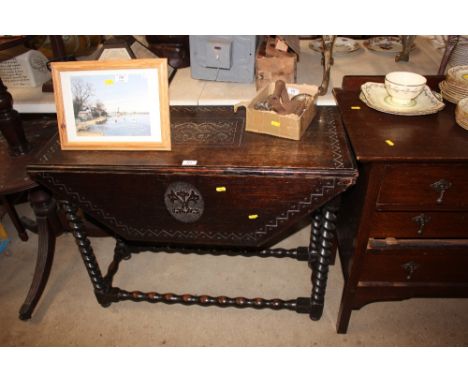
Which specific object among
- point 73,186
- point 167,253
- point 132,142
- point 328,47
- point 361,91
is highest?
point 328,47

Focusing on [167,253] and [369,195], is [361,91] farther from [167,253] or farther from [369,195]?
[167,253]

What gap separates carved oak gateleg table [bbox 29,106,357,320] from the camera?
1.55 metres

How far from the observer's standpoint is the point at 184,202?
1.66m

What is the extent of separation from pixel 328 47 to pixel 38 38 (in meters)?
1.86

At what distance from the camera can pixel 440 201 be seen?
153 cm

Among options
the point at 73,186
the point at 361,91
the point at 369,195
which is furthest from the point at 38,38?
the point at 369,195

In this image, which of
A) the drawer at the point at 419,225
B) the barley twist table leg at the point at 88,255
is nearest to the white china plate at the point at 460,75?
the drawer at the point at 419,225

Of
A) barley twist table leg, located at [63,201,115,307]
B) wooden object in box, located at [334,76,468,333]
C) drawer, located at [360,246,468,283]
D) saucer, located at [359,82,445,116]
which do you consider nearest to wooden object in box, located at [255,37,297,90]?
wooden object in box, located at [334,76,468,333]

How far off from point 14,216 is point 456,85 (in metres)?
2.75

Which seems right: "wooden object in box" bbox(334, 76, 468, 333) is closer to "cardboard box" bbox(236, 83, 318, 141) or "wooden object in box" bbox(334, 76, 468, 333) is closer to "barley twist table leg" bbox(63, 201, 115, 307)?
"cardboard box" bbox(236, 83, 318, 141)

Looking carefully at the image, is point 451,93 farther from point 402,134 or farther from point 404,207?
point 404,207

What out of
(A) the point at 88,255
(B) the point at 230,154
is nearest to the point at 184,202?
(B) the point at 230,154

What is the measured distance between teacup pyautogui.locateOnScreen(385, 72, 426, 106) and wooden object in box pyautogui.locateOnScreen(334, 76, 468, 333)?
78mm

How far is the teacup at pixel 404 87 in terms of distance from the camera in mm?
1607
